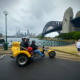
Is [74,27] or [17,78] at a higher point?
[74,27]

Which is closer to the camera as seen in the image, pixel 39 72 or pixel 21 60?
pixel 39 72

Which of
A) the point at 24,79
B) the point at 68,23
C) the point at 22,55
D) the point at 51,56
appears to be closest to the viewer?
the point at 24,79

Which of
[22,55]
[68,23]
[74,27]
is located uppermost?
[68,23]

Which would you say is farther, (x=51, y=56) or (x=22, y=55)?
(x=51, y=56)

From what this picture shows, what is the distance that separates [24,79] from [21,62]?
1.22 m

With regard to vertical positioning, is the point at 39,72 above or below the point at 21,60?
below

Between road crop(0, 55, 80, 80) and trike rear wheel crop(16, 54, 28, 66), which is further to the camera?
trike rear wheel crop(16, 54, 28, 66)

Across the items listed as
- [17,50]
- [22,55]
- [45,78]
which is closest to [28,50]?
[22,55]

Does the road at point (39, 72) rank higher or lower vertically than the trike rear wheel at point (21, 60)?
lower

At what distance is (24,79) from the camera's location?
2031 millimetres

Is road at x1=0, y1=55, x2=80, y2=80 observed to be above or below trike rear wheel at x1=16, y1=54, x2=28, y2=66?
below

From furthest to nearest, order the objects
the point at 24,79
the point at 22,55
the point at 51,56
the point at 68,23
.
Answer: the point at 68,23 → the point at 51,56 → the point at 22,55 → the point at 24,79

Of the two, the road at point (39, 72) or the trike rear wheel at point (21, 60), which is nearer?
the road at point (39, 72)

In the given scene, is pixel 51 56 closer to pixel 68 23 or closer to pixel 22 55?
pixel 22 55
